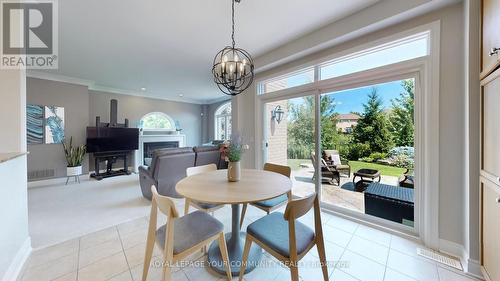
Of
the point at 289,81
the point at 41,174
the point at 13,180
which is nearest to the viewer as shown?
the point at 13,180

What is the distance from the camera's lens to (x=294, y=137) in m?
3.36

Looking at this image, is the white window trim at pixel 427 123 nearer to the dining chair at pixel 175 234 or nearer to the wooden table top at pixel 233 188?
the wooden table top at pixel 233 188

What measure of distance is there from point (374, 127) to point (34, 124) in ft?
22.7

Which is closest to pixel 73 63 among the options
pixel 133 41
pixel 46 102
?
pixel 46 102

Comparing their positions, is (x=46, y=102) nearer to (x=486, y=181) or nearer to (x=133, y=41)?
(x=133, y=41)

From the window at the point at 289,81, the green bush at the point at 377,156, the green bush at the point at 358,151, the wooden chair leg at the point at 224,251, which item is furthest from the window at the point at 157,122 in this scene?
A: the green bush at the point at 377,156

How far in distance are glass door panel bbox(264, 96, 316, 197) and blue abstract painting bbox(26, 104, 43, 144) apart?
5.31 metres

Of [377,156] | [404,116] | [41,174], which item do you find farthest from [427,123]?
[41,174]

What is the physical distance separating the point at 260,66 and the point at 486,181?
10.3 feet

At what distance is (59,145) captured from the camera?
4660 mm

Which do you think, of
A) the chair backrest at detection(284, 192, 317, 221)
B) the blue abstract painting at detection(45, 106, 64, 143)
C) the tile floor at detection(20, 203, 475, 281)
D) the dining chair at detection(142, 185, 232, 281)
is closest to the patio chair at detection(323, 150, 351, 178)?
the tile floor at detection(20, 203, 475, 281)

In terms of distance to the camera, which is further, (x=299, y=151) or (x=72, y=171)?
(x=72, y=171)

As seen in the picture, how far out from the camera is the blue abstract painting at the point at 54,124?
14.6ft

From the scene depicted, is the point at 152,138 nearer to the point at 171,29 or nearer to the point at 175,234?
the point at 171,29
